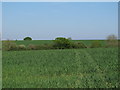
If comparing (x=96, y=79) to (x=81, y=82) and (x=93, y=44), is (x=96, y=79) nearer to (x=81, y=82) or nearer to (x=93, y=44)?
(x=81, y=82)

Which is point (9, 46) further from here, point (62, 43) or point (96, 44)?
point (96, 44)

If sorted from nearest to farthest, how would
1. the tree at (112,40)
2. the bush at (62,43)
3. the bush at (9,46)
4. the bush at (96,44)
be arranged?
the tree at (112,40) → the bush at (9,46) → the bush at (62,43) → the bush at (96,44)

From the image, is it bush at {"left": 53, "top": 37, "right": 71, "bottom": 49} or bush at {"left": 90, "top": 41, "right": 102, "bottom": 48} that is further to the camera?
bush at {"left": 90, "top": 41, "right": 102, "bottom": 48}

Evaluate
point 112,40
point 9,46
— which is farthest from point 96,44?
point 9,46

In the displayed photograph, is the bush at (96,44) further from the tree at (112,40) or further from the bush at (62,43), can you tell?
the bush at (62,43)

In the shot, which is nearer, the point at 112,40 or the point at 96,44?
the point at 112,40

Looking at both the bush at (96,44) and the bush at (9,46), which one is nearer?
the bush at (9,46)

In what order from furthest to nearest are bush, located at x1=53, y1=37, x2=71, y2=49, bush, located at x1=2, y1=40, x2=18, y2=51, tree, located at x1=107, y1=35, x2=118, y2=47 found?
1. bush, located at x1=53, y1=37, x2=71, y2=49
2. bush, located at x1=2, y1=40, x2=18, y2=51
3. tree, located at x1=107, y1=35, x2=118, y2=47

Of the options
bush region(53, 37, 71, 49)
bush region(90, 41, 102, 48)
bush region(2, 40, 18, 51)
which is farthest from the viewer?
bush region(90, 41, 102, 48)

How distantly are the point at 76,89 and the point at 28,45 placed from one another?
17988 mm

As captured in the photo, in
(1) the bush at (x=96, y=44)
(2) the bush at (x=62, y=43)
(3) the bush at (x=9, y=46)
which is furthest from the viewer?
(1) the bush at (x=96, y=44)

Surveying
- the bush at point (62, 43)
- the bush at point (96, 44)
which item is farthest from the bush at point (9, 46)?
the bush at point (96, 44)

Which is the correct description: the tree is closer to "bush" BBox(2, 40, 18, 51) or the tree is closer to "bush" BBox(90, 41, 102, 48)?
"bush" BBox(90, 41, 102, 48)

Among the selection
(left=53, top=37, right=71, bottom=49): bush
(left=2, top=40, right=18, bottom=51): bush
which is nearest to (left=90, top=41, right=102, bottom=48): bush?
(left=53, top=37, right=71, bottom=49): bush
